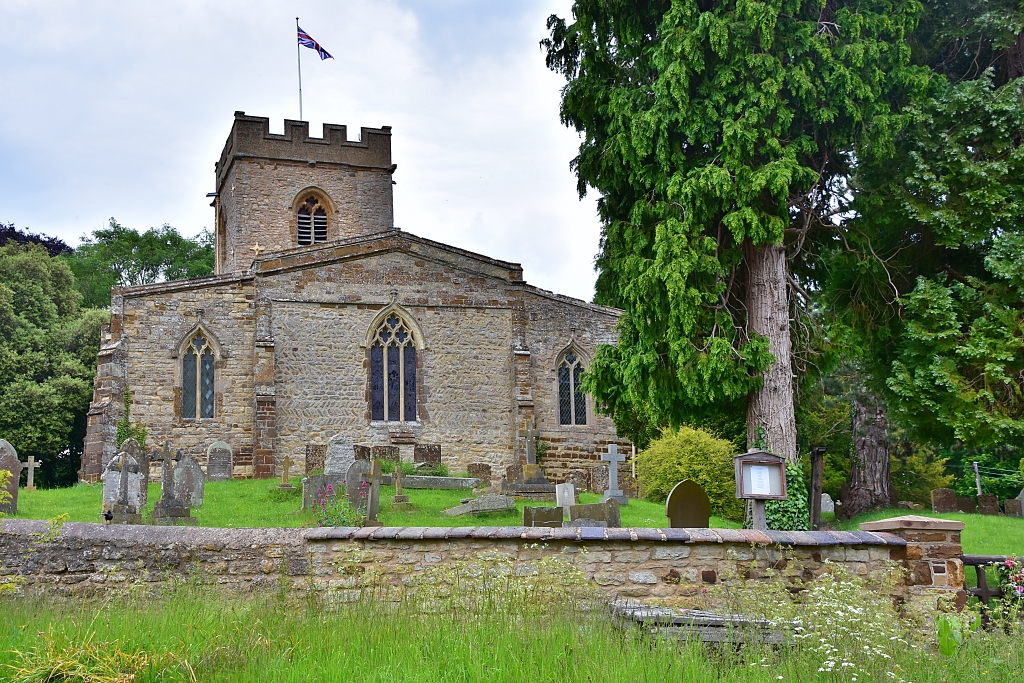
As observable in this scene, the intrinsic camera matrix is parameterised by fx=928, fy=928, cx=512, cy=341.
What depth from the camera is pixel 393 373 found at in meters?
24.9

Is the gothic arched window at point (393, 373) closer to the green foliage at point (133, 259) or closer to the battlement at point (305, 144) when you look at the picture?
the battlement at point (305, 144)

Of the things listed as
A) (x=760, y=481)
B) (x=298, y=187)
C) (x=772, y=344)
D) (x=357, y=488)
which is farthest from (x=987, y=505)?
(x=298, y=187)

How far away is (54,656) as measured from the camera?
19.7ft

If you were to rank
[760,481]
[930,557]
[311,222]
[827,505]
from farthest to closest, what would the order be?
[311,222] < [827,505] < [760,481] < [930,557]

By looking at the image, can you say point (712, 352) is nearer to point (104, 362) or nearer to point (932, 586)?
point (932, 586)

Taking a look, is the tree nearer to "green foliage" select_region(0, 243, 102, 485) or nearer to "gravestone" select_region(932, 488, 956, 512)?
"gravestone" select_region(932, 488, 956, 512)

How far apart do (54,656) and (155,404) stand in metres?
17.9

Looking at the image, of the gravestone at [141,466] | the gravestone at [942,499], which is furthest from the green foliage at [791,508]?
the gravestone at [141,466]

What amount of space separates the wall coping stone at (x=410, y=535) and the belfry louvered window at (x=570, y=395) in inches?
685

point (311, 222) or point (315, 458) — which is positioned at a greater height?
point (311, 222)

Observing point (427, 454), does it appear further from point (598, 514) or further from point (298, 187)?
point (298, 187)

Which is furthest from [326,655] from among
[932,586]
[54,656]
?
[932,586]

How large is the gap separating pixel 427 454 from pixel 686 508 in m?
11.7

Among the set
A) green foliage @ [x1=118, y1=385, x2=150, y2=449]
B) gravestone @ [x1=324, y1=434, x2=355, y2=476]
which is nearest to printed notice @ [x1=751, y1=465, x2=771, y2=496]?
gravestone @ [x1=324, y1=434, x2=355, y2=476]
